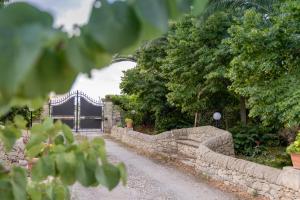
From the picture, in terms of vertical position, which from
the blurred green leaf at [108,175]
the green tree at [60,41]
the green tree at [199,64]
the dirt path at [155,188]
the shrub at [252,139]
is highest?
the green tree at [199,64]

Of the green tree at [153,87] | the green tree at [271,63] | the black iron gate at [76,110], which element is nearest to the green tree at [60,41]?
the green tree at [271,63]

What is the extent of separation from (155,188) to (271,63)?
356cm

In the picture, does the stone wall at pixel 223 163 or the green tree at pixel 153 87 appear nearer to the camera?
the stone wall at pixel 223 163

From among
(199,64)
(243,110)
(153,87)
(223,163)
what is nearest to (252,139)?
(243,110)

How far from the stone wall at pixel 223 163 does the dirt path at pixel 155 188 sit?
A: 17.2 inches

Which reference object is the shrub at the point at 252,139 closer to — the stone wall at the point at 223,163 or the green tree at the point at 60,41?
the stone wall at the point at 223,163

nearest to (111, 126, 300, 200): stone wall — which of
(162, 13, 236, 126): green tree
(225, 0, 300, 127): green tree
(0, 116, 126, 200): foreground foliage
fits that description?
(225, 0, 300, 127): green tree

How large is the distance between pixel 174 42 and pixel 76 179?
12003 mm

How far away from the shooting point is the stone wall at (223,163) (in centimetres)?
660

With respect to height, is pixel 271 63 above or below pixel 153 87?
below

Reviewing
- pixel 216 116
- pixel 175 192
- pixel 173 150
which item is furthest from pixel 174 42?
pixel 175 192

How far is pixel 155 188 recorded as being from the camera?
8.47m

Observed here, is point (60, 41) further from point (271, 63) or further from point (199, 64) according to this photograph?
point (199, 64)

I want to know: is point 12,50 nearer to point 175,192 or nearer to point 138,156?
point 175,192
